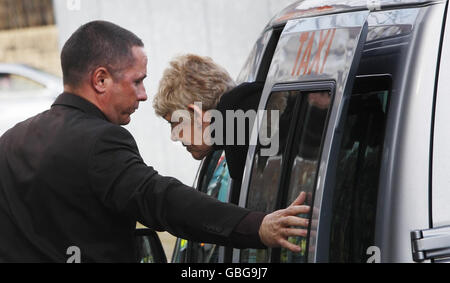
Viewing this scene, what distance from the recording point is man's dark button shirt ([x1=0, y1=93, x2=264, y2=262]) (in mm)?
2463

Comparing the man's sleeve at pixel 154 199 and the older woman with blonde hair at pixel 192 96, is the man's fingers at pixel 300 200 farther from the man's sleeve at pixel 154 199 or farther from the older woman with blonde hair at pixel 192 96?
the older woman with blonde hair at pixel 192 96

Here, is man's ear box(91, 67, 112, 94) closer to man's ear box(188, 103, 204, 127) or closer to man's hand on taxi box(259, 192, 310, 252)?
man's hand on taxi box(259, 192, 310, 252)

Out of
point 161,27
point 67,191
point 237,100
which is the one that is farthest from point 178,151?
point 67,191

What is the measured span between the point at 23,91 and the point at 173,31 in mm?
3665

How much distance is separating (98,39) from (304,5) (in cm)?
68

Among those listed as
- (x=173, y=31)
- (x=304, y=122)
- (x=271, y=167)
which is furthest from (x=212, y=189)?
(x=173, y=31)

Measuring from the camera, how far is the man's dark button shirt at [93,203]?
2463mm

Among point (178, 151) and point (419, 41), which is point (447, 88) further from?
point (178, 151)

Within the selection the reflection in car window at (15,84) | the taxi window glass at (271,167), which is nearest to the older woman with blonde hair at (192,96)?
the taxi window glass at (271,167)

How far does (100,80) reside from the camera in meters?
2.65

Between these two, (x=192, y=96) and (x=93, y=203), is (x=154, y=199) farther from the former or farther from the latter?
(x=192, y=96)

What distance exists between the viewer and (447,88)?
2.16 metres

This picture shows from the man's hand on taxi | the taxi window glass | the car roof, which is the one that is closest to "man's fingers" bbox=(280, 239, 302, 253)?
the man's hand on taxi

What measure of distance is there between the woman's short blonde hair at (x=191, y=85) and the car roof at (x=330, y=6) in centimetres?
38
